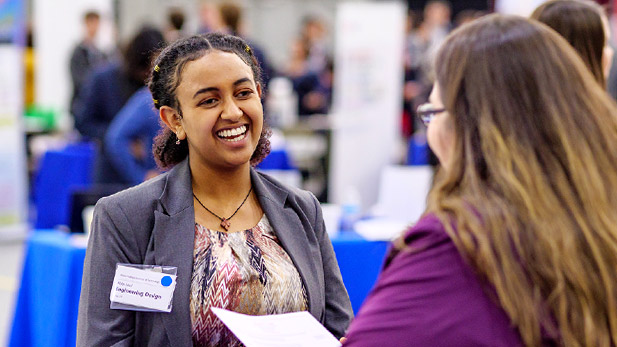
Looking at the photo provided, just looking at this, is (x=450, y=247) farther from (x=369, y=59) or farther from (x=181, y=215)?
(x=369, y=59)

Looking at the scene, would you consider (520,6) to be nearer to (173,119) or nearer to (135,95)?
(135,95)

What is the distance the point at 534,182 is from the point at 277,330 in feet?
2.30

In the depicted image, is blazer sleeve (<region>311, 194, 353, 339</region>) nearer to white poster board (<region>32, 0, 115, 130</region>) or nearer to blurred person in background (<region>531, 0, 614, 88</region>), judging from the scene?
blurred person in background (<region>531, 0, 614, 88</region>)

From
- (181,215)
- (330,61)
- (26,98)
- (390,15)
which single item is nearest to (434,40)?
(330,61)

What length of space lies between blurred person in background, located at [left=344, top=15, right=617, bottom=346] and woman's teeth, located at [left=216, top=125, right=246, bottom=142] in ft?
2.47

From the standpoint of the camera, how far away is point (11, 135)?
6875 millimetres

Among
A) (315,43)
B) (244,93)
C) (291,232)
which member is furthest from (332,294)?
(315,43)

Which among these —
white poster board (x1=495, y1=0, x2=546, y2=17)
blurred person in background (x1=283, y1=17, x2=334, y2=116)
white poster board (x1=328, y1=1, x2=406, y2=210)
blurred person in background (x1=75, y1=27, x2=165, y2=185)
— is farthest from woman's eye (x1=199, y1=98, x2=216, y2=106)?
blurred person in background (x1=283, y1=17, x2=334, y2=116)

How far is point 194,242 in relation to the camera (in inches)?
72.1

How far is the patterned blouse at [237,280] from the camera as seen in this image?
5.81 feet

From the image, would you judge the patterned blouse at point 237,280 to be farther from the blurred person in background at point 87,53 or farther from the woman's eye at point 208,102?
the blurred person in background at point 87,53

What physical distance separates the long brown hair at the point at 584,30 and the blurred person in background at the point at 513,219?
138 centimetres

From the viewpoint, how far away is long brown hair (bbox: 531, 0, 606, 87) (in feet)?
8.36

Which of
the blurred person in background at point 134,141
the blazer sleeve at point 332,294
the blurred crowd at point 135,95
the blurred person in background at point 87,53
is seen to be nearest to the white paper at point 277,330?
the blazer sleeve at point 332,294
